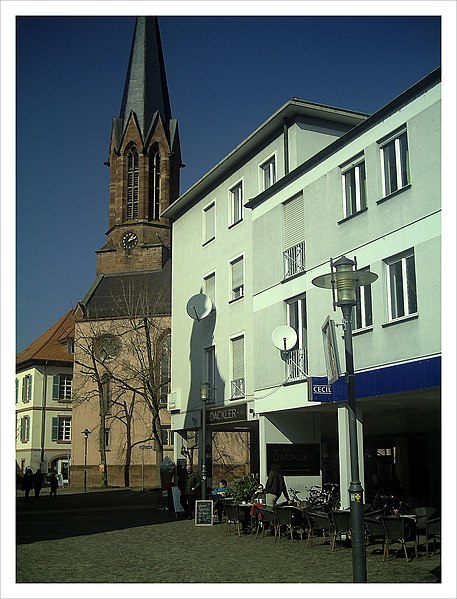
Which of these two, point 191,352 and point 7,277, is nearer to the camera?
point 7,277

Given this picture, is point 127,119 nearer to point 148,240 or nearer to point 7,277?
point 148,240

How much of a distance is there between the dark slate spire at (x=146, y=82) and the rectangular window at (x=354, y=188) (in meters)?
49.0

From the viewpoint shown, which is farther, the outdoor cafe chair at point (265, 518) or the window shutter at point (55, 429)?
the window shutter at point (55, 429)

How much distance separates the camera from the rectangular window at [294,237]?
→ 2092cm

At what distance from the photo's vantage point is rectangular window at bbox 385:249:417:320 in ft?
54.6

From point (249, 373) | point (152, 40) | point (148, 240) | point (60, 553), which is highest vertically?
point (152, 40)

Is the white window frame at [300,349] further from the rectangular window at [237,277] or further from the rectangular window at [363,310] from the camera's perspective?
the rectangular window at [237,277]

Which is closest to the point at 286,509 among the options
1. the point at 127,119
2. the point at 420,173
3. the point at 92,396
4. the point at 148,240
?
the point at 420,173

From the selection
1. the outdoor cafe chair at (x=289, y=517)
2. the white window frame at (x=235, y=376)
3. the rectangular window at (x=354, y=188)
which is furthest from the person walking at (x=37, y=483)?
the rectangular window at (x=354, y=188)

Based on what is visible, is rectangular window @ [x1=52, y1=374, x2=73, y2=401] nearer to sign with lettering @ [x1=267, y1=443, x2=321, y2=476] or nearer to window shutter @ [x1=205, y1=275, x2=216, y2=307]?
window shutter @ [x1=205, y1=275, x2=216, y2=307]

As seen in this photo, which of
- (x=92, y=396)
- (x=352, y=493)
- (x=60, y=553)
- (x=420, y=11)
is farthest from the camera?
(x=92, y=396)

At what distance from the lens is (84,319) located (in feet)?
185

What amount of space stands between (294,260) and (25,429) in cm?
4708

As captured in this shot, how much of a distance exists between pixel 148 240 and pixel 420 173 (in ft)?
161
